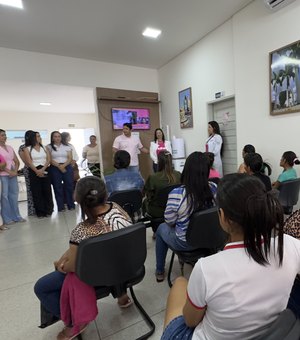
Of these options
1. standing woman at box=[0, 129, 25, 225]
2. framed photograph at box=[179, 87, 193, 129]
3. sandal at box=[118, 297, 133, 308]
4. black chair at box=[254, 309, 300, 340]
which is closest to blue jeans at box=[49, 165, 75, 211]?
standing woman at box=[0, 129, 25, 225]

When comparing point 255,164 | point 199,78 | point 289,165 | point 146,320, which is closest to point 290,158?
point 289,165

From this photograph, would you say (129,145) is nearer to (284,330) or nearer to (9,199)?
(9,199)

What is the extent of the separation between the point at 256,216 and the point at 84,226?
2.95 feet

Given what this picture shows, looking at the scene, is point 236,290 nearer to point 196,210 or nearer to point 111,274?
point 111,274

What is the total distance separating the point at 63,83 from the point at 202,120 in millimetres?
2893

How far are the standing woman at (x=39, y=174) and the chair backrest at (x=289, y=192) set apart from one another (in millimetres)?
3663

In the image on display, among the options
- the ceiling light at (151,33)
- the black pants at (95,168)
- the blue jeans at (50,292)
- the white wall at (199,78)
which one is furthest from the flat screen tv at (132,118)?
the blue jeans at (50,292)

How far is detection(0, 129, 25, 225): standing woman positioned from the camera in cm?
362

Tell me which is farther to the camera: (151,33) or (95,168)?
(95,168)

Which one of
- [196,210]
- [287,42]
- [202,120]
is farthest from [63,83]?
[196,210]

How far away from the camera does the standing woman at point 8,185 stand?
3.62 metres

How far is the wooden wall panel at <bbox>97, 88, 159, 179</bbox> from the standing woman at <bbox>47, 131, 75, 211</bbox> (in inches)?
34.6

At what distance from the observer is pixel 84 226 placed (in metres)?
1.26

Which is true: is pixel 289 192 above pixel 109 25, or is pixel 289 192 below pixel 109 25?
Result: below
